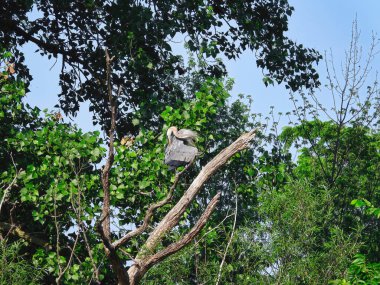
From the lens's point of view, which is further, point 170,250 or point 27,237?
point 27,237

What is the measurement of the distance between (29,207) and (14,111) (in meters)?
1.17

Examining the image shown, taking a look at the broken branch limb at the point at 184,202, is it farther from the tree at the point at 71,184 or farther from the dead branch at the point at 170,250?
the tree at the point at 71,184

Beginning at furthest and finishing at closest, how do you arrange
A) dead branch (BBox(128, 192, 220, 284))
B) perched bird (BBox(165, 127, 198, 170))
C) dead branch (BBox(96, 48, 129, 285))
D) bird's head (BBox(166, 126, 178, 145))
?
bird's head (BBox(166, 126, 178, 145)) → perched bird (BBox(165, 127, 198, 170)) → dead branch (BBox(128, 192, 220, 284)) → dead branch (BBox(96, 48, 129, 285))

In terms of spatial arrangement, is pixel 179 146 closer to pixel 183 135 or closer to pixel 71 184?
pixel 183 135

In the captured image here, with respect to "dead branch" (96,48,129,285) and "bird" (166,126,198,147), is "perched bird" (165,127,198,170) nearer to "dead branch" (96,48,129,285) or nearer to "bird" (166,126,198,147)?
"bird" (166,126,198,147)

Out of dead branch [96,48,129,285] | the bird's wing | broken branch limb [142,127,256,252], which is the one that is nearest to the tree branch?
the bird's wing

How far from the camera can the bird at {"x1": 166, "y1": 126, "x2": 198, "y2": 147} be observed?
9.74 metres

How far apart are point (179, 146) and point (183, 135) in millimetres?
128

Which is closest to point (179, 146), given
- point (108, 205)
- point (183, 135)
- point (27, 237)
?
point (183, 135)

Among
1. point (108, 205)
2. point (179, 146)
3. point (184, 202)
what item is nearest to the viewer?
point (108, 205)

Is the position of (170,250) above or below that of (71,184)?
below

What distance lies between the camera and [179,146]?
9766mm

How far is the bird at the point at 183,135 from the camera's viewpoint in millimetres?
9742

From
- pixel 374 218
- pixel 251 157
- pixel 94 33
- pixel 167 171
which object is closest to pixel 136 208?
pixel 167 171
